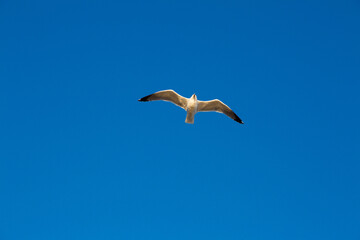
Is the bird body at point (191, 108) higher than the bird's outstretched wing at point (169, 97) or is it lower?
lower

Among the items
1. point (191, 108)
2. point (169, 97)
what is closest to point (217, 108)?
point (191, 108)

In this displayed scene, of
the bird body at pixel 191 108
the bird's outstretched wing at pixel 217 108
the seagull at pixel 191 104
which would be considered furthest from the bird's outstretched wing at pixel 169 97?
the bird's outstretched wing at pixel 217 108

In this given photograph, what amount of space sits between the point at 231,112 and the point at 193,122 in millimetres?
2324

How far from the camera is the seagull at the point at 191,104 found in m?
27.8

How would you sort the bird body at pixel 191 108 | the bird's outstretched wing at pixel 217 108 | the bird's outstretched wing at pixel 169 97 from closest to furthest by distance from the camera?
the bird body at pixel 191 108
the bird's outstretched wing at pixel 169 97
the bird's outstretched wing at pixel 217 108

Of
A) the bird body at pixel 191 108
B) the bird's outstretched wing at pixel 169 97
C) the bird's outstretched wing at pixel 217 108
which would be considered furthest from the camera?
the bird's outstretched wing at pixel 217 108

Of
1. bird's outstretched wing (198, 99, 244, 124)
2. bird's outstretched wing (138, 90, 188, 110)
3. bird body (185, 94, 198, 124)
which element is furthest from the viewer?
bird's outstretched wing (198, 99, 244, 124)

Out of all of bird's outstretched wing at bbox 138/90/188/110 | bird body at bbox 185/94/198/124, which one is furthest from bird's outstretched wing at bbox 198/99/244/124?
bird's outstretched wing at bbox 138/90/188/110

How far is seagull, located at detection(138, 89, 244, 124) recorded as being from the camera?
91.2ft

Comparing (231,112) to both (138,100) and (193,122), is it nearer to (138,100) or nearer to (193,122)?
(193,122)

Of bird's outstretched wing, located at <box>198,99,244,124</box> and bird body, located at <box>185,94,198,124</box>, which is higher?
bird's outstretched wing, located at <box>198,99,244,124</box>

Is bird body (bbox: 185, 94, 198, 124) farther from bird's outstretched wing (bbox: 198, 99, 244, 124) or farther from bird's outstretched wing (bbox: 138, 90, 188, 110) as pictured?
bird's outstretched wing (bbox: 198, 99, 244, 124)

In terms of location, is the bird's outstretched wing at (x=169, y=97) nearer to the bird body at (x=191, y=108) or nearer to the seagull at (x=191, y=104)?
the seagull at (x=191, y=104)

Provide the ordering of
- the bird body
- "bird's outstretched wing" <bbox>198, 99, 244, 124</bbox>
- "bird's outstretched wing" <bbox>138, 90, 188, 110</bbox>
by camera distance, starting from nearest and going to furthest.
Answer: the bird body < "bird's outstretched wing" <bbox>138, 90, 188, 110</bbox> < "bird's outstretched wing" <bbox>198, 99, 244, 124</bbox>
